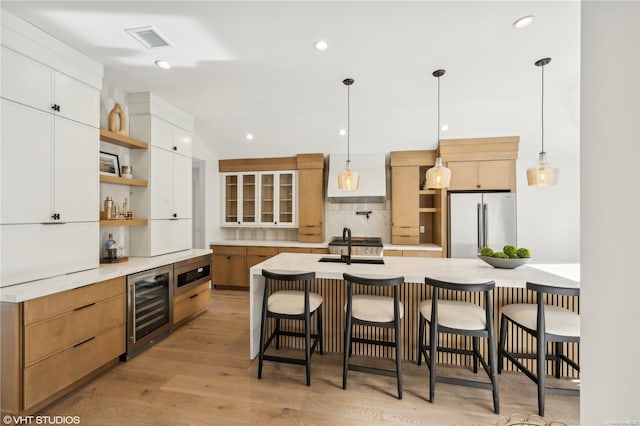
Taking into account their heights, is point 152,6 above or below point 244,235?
above

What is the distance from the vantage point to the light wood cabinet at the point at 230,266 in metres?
5.00

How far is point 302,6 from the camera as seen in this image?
193cm

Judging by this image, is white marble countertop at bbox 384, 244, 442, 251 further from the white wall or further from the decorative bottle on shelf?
the white wall

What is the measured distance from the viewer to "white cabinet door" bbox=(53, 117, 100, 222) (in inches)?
90.9

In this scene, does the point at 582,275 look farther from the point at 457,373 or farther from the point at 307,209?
the point at 307,209

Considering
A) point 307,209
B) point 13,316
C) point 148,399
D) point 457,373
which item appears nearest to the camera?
point 13,316

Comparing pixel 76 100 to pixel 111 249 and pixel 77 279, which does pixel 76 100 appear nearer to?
pixel 111 249

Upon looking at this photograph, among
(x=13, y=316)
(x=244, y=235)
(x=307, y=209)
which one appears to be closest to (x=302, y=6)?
(x=13, y=316)

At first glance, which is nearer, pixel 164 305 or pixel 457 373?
pixel 457 373

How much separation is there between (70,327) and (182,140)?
2.62m

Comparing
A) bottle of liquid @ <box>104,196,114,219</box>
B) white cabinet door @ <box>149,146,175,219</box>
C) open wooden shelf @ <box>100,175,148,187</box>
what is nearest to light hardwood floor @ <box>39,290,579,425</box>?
bottle of liquid @ <box>104,196,114,219</box>

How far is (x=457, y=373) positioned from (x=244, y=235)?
176 inches

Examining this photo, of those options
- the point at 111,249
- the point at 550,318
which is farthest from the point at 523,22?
the point at 111,249

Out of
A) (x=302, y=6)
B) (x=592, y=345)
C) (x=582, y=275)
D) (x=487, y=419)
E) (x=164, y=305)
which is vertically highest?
(x=302, y=6)
